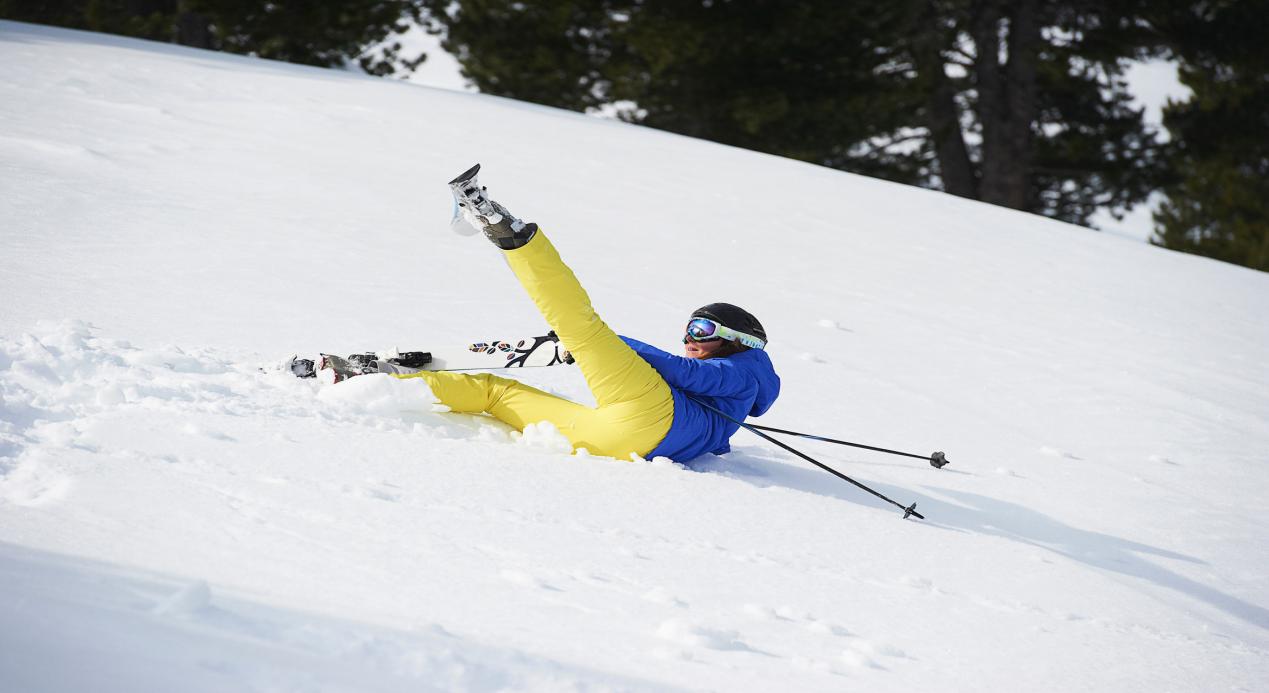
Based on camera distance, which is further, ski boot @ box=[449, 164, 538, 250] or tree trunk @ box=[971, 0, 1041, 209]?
tree trunk @ box=[971, 0, 1041, 209]

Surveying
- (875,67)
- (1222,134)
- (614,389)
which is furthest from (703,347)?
(1222,134)

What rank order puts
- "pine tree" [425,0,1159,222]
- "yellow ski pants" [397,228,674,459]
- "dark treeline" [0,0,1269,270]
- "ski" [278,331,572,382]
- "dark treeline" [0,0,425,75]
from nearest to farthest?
"yellow ski pants" [397,228,674,459]
"ski" [278,331,572,382]
"dark treeline" [0,0,1269,270]
"pine tree" [425,0,1159,222]
"dark treeline" [0,0,425,75]

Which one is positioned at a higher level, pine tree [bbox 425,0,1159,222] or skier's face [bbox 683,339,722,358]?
pine tree [bbox 425,0,1159,222]

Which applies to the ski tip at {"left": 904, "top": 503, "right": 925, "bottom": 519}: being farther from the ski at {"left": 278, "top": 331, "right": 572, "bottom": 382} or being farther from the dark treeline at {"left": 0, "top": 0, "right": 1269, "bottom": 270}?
the dark treeline at {"left": 0, "top": 0, "right": 1269, "bottom": 270}

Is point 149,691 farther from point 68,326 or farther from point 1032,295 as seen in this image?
point 1032,295

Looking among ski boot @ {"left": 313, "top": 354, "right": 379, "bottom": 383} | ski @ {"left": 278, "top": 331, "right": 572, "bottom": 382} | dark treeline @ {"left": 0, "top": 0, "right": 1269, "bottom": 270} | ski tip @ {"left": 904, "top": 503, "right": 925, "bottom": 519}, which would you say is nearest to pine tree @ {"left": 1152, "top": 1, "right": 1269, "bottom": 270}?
dark treeline @ {"left": 0, "top": 0, "right": 1269, "bottom": 270}

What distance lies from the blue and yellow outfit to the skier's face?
85 millimetres

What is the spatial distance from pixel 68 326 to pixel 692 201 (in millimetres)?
5608

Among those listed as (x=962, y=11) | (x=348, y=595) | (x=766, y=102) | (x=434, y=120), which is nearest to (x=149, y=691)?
(x=348, y=595)

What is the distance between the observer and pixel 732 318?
3.94m

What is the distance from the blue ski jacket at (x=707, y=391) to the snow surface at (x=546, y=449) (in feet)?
0.63

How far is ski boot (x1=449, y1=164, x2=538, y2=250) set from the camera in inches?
129

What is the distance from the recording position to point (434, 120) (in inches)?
375

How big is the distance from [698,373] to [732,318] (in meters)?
0.30
